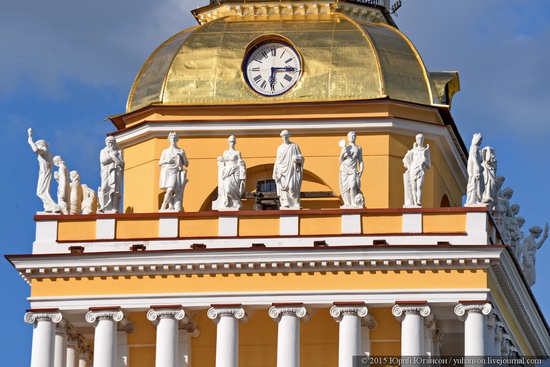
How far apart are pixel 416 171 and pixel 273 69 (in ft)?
18.5

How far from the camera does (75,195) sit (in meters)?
65.8

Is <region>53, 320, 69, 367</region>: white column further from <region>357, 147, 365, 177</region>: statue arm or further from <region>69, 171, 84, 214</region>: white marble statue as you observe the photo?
<region>357, 147, 365, 177</region>: statue arm

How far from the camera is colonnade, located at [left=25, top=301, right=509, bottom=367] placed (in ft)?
205

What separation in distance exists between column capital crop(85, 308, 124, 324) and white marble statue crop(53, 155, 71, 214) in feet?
9.62

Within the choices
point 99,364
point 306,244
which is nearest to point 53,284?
point 99,364

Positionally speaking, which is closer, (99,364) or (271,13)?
(99,364)

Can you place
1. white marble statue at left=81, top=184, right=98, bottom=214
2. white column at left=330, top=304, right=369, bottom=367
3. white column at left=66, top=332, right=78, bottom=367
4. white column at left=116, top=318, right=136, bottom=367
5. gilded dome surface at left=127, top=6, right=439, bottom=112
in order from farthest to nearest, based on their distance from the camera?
gilded dome surface at left=127, top=6, right=439, bottom=112 < white column at left=66, top=332, right=78, bottom=367 < white marble statue at left=81, top=184, right=98, bottom=214 < white column at left=116, top=318, right=136, bottom=367 < white column at left=330, top=304, right=369, bottom=367

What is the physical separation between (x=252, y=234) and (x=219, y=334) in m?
2.63

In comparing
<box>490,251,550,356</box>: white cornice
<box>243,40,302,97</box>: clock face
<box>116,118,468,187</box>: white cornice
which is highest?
<box>243,40,302,97</box>: clock face

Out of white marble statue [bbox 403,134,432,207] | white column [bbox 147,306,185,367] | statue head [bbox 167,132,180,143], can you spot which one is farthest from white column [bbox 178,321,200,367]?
white marble statue [bbox 403,134,432,207]

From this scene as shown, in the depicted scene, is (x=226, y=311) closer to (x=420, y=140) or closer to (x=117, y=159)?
(x=117, y=159)

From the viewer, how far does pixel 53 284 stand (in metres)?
64.0

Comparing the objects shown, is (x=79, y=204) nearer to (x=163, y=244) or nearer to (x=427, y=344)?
(x=163, y=244)

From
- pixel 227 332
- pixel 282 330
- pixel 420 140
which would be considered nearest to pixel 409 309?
pixel 282 330
